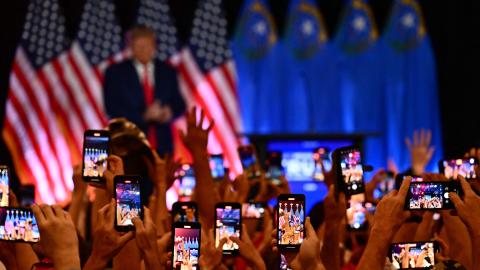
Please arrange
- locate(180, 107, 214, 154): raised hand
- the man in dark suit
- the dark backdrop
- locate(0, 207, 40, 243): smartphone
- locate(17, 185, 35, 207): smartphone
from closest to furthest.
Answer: locate(0, 207, 40, 243): smartphone
locate(180, 107, 214, 154): raised hand
locate(17, 185, 35, 207): smartphone
the man in dark suit
the dark backdrop

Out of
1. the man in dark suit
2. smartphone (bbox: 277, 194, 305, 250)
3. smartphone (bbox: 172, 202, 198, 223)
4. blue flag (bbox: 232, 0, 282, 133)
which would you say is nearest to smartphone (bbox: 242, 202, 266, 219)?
smartphone (bbox: 172, 202, 198, 223)

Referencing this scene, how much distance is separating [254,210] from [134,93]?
141 inches

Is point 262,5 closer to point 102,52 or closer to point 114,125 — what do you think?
point 102,52

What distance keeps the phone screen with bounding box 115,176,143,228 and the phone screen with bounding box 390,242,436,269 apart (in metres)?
0.88

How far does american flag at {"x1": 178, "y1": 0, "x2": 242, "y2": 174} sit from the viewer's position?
862 cm

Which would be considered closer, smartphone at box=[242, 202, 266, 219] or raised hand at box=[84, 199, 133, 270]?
raised hand at box=[84, 199, 133, 270]

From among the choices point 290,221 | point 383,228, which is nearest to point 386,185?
point 290,221

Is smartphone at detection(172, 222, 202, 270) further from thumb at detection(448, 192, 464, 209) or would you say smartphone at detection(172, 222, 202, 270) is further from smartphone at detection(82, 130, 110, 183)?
thumb at detection(448, 192, 464, 209)

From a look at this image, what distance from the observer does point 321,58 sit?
28.8 ft

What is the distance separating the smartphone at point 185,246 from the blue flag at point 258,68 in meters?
5.95

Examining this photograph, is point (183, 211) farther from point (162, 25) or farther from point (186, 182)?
point (162, 25)

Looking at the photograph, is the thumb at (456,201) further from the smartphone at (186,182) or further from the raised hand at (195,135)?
the smartphone at (186,182)

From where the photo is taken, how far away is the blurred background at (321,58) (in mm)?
8656

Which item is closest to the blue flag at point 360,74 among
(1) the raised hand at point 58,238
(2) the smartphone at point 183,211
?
(2) the smartphone at point 183,211
